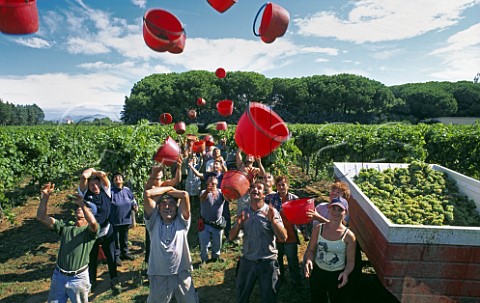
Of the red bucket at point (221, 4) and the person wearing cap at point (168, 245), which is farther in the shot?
the person wearing cap at point (168, 245)

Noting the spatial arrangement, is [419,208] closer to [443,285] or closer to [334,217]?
[443,285]

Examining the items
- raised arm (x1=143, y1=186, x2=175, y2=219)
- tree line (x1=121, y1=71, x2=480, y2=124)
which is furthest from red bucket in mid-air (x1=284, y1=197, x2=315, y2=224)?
tree line (x1=121, y1=71, x2=480, y2=124)

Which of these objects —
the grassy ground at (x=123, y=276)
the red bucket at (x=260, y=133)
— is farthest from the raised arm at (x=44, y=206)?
the red bucket at (x=260, y=133)

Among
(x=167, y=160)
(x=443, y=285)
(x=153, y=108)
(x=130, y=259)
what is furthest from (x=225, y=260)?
(x=153, y=108)

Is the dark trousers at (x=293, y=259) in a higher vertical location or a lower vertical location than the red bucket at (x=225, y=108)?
lower

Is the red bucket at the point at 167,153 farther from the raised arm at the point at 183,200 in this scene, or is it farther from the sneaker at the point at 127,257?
the sneaker at the point at 127,257

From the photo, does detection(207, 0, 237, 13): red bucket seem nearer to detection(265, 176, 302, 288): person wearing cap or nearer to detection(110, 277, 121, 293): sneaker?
detection(265, 176, 302, 288): person wearing cap

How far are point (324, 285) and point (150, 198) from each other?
1.99m

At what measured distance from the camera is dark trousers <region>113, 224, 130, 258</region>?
4652 mm

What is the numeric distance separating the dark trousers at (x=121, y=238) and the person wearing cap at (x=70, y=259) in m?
1.42

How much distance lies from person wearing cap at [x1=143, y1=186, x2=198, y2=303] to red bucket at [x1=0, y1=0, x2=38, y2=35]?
1.66 metres

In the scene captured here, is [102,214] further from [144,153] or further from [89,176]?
[144,153]

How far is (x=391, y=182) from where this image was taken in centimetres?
434

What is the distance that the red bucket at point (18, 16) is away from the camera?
1746 millimetres
